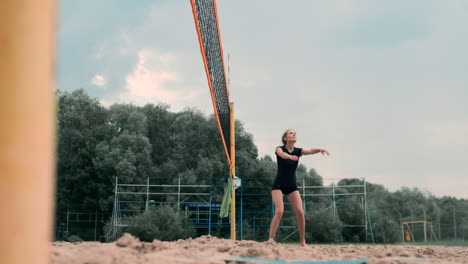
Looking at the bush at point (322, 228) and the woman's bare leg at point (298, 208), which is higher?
the woman's bare leg at point (298, 208)

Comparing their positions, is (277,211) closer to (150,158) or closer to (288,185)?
(288,185)

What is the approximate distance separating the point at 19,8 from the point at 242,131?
2741 centimetres

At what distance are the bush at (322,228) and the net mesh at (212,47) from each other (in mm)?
7542

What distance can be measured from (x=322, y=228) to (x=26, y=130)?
15680 mm

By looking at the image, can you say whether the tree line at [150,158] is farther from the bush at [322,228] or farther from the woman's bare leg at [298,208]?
the woman's bare leg at [298,208]

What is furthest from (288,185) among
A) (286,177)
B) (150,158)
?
(150,158)

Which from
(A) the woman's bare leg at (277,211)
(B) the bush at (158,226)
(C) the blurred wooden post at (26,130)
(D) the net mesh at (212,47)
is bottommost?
(B) the bush at (158,226)

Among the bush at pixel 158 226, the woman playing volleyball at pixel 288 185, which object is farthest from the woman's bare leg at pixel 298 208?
the bush at pixel 158 226

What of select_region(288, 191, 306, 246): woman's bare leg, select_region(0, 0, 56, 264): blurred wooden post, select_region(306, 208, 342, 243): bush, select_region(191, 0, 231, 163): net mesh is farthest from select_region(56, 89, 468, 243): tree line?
select_region(0, 0, 56, 264): blurred wooden post

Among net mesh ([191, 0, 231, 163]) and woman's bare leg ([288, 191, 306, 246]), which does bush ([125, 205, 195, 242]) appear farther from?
woman's bare leg ([288, 191, 306, 246])

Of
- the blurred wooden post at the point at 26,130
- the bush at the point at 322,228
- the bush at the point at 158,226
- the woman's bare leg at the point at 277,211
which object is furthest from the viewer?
the bush at the point at 322,228

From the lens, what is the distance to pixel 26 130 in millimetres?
754

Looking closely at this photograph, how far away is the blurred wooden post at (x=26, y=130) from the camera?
2.40 ft

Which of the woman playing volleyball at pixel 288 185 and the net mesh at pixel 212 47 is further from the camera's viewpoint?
the net mesh at pixel 212 47
